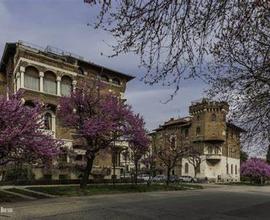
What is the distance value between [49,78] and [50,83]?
0.60 metres

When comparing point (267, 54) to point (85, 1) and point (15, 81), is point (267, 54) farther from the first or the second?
point (15, 81)

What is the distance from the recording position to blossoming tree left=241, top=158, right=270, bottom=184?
10288 cm

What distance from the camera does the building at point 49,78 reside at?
58.8 meters

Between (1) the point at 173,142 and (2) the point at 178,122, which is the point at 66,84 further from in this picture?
(2) the point at 178,122

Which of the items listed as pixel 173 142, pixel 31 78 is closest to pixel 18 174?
pixel 31 78

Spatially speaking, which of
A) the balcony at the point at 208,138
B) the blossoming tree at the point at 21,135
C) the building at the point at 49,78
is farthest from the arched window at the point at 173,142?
the balcony at the point at 208,138

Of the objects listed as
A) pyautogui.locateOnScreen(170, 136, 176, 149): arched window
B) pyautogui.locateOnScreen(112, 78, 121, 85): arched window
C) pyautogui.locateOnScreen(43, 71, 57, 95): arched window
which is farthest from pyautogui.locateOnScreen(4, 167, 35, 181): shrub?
pyautogui.locateOnScreen(112, 78, 121, 85): arched window

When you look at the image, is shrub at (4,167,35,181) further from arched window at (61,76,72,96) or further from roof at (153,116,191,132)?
roof at (153,116,191,132)

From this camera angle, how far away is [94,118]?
39.1m

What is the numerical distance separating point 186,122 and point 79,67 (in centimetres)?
5006

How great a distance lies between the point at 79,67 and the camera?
6981 centimetres

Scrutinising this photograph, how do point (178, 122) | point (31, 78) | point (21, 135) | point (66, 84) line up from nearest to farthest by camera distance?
point (21, 135), point (31, 78), point (66, 84), point (178, 122)

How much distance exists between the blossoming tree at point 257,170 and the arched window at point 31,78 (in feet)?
178

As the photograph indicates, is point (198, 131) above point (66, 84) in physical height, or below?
below
